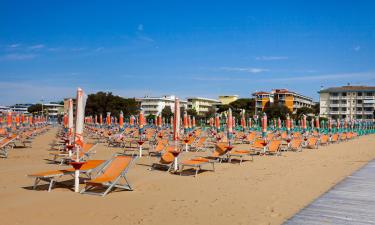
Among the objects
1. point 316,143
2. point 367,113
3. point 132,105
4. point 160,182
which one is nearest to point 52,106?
point 132,105

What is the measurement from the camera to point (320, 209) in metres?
5.01

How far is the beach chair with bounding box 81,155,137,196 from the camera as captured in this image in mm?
6017

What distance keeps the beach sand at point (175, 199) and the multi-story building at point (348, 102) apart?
75128 millimetres

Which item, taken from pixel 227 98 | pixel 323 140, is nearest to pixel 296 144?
pixel 323 140

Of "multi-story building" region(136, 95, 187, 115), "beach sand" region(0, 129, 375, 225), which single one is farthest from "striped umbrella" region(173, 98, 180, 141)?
"multi-story building" region(136, 95, 187, 115)

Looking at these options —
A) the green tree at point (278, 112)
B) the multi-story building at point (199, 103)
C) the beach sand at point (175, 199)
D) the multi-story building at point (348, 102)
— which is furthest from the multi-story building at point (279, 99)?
the beach sand at point (175, 199)

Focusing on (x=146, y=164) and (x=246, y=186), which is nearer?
(x=246, y=186)

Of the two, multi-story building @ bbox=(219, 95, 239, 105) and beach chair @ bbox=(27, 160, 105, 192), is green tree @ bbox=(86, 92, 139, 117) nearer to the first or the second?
beach chair @ bbox=(27, 160, 105, 192)

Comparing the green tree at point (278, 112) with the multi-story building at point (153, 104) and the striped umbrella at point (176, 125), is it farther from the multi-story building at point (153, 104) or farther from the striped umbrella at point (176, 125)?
the striped umbrella at point (176, 125)

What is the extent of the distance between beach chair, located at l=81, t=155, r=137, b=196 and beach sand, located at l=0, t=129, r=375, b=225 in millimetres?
207

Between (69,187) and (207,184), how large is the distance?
258cm

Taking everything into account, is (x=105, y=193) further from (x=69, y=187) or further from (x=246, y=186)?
(x=246, y=186)

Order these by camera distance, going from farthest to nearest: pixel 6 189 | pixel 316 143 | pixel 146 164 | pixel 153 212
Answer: pixel 316 143 → pixel 146 164 → pixel 6 189 → pixel 153 212

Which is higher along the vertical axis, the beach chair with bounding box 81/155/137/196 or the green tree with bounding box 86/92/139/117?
the green tree with bounding box 86/92/139/117
